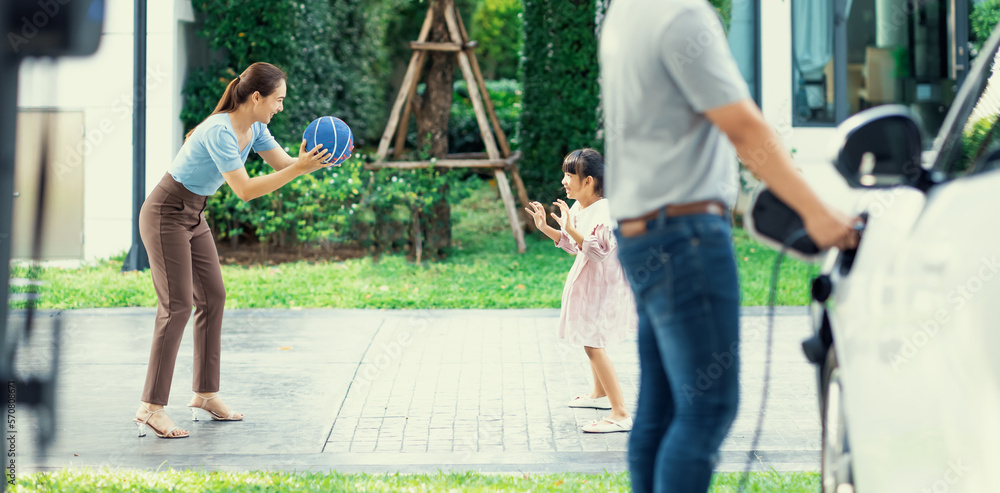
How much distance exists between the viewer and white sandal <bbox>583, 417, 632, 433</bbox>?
15.1 feet

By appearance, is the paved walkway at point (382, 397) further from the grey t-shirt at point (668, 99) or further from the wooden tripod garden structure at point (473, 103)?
the wooden tripod garden structure at point (473, 103)

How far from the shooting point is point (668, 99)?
7.64 ft

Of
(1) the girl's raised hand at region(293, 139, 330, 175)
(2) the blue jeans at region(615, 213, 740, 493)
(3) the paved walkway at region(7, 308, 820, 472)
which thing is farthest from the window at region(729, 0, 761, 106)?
(2) the blue jeans at region(615, 213, 740, 493)

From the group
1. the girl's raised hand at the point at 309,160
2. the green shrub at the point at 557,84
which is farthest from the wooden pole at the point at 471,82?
the girl's raised hand at the point at 309,160

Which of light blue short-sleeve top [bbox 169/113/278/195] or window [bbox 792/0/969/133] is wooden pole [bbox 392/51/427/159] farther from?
light blue short-sleeve top [bbox 169/113/278/195]

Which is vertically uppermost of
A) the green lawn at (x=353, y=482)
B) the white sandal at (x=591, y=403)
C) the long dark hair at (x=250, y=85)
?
the long dark hair at (x=250, y=85)

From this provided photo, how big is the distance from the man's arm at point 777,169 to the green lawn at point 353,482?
67.5 inches

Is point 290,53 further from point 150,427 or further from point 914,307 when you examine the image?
point 914,307

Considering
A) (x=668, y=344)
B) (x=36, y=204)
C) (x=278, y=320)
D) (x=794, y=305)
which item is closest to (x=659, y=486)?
(x=668, y=344)

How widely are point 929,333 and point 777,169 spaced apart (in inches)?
19.2

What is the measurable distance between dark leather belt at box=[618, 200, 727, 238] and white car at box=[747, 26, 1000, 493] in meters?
0.14

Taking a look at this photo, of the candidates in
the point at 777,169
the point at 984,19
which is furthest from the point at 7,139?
the point at 984,19

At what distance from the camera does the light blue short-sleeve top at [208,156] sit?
170 inches

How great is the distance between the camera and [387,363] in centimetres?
621
